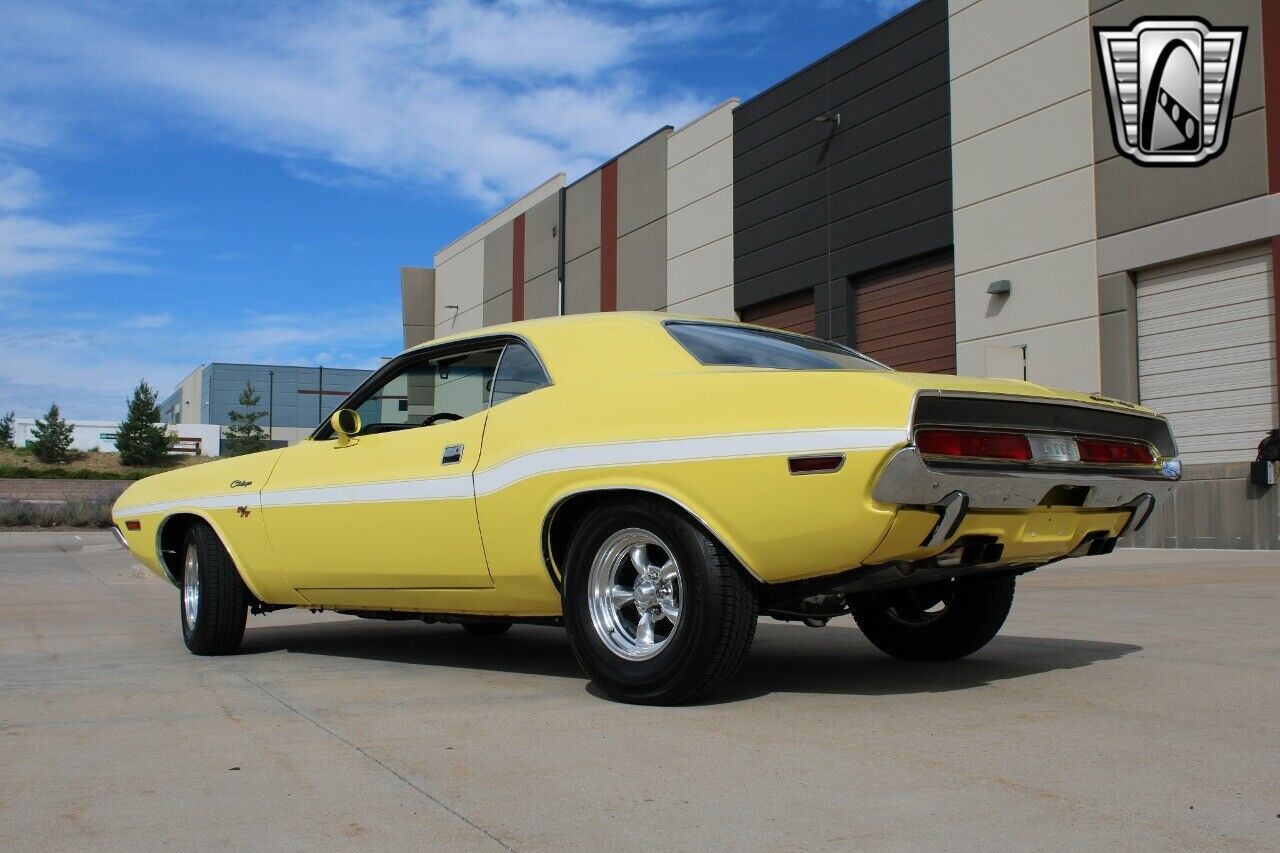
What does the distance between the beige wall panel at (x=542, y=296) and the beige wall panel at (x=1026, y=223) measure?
50.5ft

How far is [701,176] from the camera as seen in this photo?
2816 centimetres

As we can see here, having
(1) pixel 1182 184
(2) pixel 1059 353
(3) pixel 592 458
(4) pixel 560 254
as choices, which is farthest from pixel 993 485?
(4) pixel 560 254

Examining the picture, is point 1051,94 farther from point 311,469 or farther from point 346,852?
point 346,852

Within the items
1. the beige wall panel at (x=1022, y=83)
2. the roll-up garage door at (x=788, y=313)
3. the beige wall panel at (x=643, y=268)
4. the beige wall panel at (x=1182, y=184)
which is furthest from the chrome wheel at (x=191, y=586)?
the beige wall panel at (x=643, y=268)

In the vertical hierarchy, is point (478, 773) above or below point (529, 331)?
below

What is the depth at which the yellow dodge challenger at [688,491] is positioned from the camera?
3693 mm

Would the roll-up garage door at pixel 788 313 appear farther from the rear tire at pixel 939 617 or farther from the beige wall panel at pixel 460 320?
the rear tire at pixel 939 617

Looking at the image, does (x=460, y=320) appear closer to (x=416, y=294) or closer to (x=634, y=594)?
(x=416, y=294)

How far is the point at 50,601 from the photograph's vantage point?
31.7ft

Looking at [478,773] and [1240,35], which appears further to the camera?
[1240,35]

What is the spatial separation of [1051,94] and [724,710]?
17.5 m

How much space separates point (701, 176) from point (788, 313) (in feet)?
15.3

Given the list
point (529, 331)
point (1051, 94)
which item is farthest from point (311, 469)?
point (1051, 94)

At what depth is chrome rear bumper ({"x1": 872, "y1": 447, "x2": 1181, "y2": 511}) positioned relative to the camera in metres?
3.54
